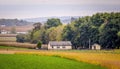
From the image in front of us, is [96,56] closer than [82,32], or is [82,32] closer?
[96,56]

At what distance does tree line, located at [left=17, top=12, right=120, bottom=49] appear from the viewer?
14.1 meters

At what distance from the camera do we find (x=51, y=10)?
1409 centimetres

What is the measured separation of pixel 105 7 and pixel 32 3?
8.77 feet

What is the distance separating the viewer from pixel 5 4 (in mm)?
13836

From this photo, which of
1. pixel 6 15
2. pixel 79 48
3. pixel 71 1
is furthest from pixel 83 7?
pixel 6 15

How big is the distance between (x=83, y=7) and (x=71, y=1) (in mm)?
491

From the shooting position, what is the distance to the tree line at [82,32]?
46.4ft

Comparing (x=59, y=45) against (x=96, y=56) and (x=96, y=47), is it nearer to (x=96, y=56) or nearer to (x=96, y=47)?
(x=96, y=47)

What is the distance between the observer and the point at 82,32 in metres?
14.5

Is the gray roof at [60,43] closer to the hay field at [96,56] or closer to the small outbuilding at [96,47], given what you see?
the hay field at [96,56]

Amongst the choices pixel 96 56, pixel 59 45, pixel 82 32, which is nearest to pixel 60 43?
pixel 59 45

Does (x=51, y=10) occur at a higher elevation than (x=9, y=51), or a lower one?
higher

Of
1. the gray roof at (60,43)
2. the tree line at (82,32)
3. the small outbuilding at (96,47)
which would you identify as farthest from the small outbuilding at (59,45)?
the small outbuilding at (96,47)

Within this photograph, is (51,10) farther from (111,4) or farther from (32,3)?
(111,4)
